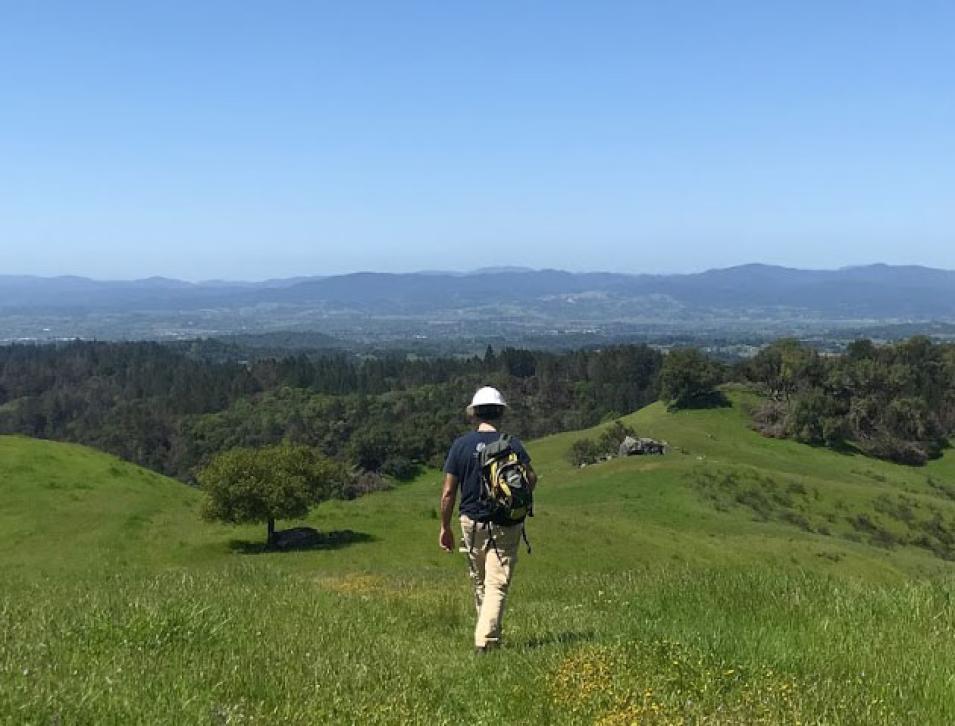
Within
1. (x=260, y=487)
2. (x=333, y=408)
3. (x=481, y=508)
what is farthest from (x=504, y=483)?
(x=333, y=408)

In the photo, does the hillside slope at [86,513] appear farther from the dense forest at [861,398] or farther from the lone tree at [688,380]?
the dense forest at [861,398]

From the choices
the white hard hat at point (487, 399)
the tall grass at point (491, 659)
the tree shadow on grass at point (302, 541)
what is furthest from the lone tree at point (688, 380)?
the white hard hat at point (487, 399)

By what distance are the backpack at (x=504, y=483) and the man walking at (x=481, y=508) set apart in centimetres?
10

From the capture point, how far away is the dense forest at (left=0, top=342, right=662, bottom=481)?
122812 mm

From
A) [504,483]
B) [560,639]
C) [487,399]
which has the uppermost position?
[487,399]

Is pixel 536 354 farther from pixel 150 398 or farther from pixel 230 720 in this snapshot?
pixel 230 720

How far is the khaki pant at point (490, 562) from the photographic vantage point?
9.06 m

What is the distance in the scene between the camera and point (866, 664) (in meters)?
6.94

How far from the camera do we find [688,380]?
110812 mm

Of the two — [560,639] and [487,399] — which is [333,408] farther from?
[560,639]

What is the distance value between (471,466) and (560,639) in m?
2.14

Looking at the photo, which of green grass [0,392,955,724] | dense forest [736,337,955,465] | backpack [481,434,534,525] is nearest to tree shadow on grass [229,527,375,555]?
green grass [0,392,955,724]

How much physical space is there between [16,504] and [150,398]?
149 metres

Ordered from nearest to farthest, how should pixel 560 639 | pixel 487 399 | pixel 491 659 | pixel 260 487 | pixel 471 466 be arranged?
pixel 491 659 → pixel 560 639 → pixel 471 466 → pixel 487 399 → pixel 260 487
